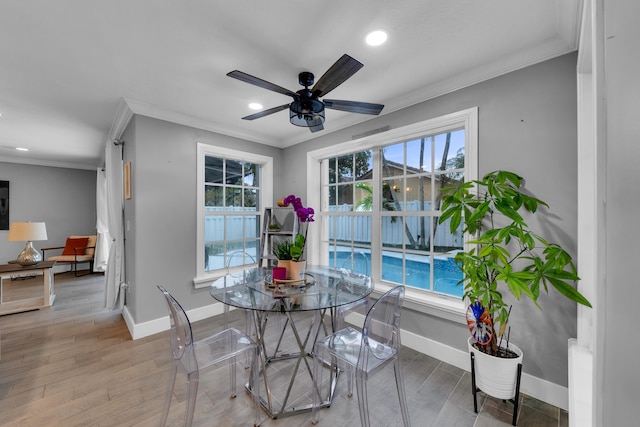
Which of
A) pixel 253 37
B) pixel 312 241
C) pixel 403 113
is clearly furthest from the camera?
pixel 312 241

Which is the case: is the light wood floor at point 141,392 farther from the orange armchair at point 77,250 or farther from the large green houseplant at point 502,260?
the orange armchair at point 77,250

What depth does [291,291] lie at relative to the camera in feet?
6.19

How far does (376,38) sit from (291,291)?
1.85 meters

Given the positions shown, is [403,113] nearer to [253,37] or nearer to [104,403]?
[253,37]

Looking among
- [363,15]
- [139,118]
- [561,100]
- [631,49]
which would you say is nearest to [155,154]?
[139,118]

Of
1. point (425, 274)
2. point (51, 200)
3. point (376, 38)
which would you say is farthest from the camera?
point (51, 200)

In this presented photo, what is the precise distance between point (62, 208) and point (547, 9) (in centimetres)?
838

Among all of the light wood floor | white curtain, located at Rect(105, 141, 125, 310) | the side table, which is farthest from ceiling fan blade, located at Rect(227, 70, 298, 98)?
the side table

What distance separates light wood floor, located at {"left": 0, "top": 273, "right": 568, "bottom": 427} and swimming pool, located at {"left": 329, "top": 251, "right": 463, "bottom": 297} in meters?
0.65

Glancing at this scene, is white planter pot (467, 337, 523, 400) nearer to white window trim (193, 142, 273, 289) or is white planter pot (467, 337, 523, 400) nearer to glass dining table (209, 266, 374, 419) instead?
glass dining table (209, 266, 374, 419)

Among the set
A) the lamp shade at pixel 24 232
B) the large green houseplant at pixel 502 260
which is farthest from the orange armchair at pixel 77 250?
the large green houseplant at pixel 502 260

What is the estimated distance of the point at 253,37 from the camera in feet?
5.77

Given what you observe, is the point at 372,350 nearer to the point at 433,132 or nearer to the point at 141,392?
the point at 141,392

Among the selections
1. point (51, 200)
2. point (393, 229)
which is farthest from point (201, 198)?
point (51, 200)
